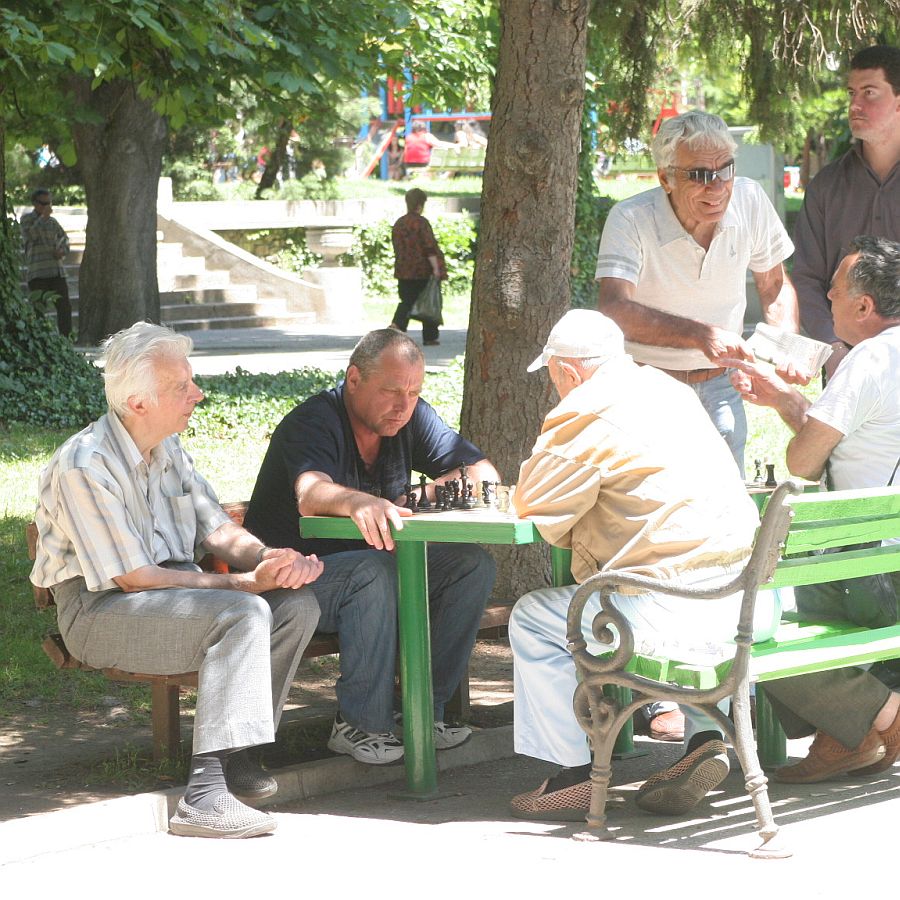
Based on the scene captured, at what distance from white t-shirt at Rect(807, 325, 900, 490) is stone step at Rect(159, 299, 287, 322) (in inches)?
684

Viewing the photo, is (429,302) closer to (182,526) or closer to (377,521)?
(182,526)

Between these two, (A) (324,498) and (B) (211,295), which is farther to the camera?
(B) (211,295)

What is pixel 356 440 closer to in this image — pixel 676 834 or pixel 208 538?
pixel 208 538

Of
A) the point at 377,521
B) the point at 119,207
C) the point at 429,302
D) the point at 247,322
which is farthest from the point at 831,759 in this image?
the point at 247,322

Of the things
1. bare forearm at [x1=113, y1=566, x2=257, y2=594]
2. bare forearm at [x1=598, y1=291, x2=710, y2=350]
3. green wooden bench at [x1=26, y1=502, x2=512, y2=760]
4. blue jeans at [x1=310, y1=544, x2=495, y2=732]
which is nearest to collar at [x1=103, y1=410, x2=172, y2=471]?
bare forearm at [x1=113, y1=566, x2=257, y2=594]

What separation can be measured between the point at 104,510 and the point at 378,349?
40.5 inches

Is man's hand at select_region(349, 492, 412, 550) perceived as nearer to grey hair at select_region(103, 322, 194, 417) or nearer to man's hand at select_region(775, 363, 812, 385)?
grey hair at select_region(103, 322, 194, 417)

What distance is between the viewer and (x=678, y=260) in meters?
5.89

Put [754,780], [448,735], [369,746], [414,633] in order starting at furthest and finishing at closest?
[448,735]
[369,746]
[414,633]
[754,780]

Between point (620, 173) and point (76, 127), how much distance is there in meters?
26.6

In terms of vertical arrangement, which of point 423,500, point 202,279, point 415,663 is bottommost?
point 415,663

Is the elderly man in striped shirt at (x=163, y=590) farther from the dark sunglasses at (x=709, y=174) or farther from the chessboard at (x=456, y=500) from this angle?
the dark sunglasses at (x=709, y=174)

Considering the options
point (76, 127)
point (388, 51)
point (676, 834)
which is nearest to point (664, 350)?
point (676, 834)

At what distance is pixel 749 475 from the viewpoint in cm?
1014
